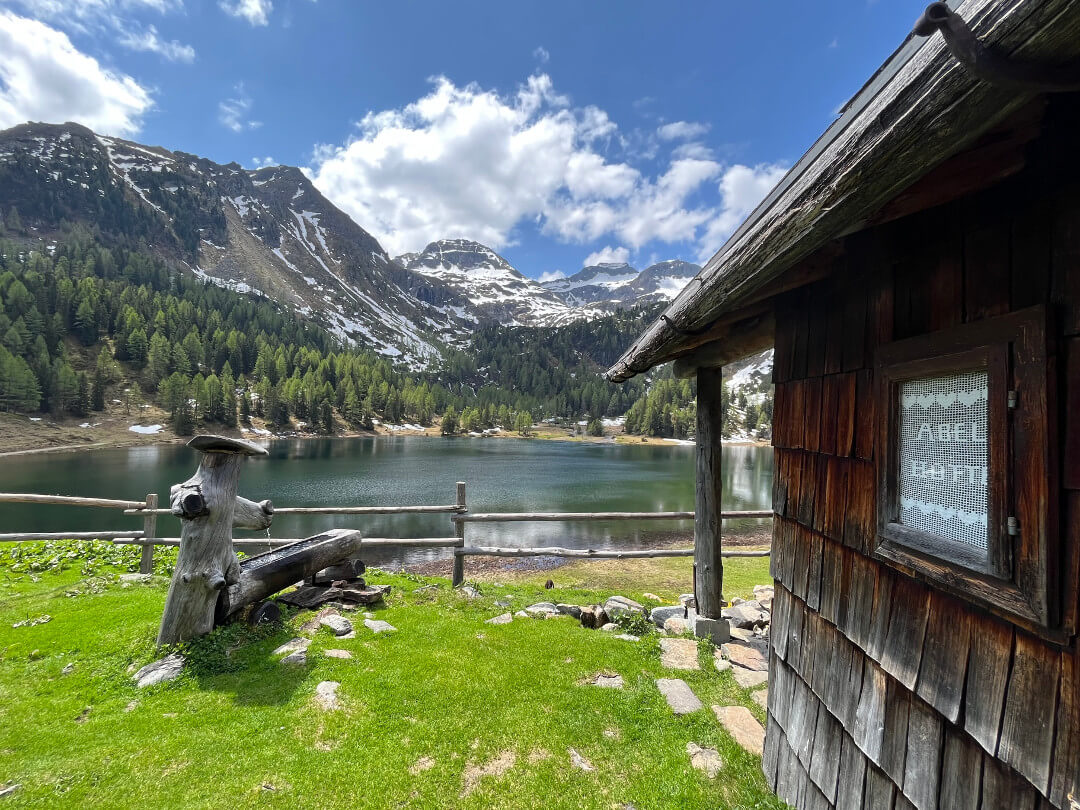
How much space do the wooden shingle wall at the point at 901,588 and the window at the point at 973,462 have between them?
0.06 metres

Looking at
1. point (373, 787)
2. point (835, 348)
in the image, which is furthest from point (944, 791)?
point (373, 787)

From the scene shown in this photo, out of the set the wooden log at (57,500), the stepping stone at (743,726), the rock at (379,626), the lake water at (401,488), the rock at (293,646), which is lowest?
the lake water at (401,488)

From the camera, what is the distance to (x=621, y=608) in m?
7.17

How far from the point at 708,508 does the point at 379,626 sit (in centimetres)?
423

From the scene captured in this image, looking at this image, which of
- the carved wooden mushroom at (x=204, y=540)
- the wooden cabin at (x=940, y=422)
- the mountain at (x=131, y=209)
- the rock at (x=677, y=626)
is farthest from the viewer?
the mountain at (x=131, y=209)

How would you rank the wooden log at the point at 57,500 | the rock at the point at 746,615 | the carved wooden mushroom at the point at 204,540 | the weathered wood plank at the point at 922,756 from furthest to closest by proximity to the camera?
the wooden log at the point at 57,500, the rock at the point at 746,615, the carved wooden mushroom at the point at 204,540, the weathered wood plank at the point at 922,756

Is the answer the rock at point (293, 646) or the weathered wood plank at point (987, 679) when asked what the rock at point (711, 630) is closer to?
the weathered wood plank at point (987, 679)

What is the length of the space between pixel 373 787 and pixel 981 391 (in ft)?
13.2

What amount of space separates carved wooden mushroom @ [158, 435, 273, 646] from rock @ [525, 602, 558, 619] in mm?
3709

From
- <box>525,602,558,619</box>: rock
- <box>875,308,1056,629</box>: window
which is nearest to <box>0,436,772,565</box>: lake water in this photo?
<box>525,602,558,619</box>: rock

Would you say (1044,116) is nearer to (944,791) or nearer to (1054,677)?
(1054,677)

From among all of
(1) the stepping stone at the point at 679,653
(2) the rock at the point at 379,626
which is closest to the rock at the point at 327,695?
(2) the rock at the point at 379,626

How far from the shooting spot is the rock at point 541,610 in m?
6.53

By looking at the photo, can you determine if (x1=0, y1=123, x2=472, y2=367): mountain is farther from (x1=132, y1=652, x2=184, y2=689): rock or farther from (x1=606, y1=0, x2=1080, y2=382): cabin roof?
(x1=606, y1=0, x2=1080, y2=382): cabin roof
